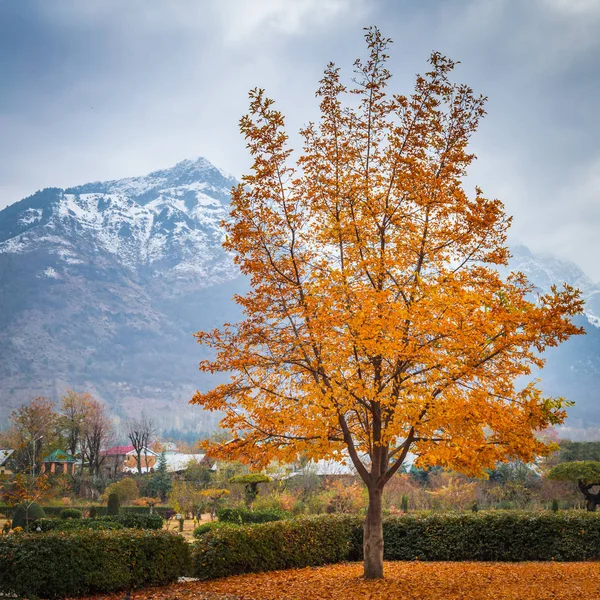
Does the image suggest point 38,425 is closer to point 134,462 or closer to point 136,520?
point 134,462

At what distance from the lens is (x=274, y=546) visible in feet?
39.8

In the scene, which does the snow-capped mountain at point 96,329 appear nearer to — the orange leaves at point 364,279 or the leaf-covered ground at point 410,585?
the leaf-covered ground at point 410,585

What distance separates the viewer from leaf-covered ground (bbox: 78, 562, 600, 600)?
8.80 m

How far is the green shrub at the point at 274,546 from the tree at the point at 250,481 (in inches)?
427

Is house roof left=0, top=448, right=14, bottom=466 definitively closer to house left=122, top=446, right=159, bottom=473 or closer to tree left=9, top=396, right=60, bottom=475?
tree left=9, top=396, right=60, bottom=475

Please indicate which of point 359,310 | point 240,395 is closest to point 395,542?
point 240,395

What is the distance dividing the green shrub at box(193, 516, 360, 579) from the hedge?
0.60 m

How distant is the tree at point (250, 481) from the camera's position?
24.8m

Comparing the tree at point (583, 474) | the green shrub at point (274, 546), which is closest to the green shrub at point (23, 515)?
the green shrub at point (274, 546)

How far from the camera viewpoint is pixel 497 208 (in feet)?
30.5

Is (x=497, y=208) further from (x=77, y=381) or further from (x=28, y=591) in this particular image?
(x=77, y=381)

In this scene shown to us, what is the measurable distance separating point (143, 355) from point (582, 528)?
161655 mm

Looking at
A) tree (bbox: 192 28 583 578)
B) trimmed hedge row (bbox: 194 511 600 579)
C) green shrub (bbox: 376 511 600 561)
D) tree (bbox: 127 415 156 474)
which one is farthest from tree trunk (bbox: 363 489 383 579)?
tree (bbox: 127 415 156 474)

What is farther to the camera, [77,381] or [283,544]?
[77,381]
